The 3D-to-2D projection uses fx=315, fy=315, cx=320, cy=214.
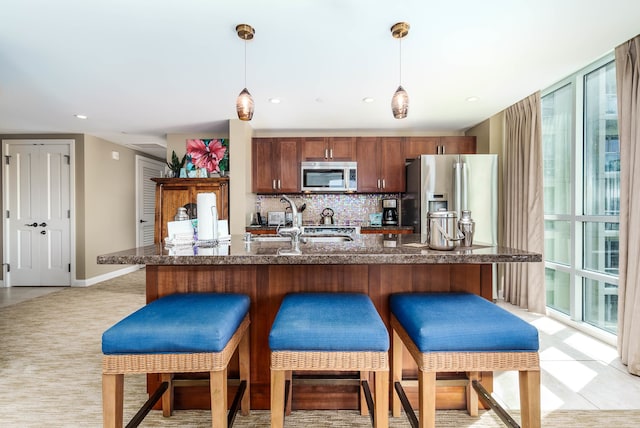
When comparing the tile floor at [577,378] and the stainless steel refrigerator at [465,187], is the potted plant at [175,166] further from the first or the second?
the tile floor at [577,378]

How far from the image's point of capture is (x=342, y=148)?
4.50 m

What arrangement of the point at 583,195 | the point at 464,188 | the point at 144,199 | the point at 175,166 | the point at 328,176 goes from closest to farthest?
the point at 583,195
the point at 464,188
the point at 328,176
the point at 175,166
the point at 144,199

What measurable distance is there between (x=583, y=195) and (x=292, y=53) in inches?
118

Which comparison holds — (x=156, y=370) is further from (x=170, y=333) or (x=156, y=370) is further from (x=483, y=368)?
(x=483, y=368)

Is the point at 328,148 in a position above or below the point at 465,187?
above

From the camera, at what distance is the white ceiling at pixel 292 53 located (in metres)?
1.88

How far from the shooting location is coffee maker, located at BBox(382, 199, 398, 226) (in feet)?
15.2

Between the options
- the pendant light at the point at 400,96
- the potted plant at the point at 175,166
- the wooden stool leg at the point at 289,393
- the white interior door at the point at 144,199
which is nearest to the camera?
the wooden stool leg at the point at 289,393

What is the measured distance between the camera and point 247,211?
14.0 feet

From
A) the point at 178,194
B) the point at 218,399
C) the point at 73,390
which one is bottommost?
the point at 73,390

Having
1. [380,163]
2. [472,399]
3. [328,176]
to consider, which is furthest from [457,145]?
[472,399]

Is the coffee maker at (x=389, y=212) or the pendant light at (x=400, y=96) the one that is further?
the coffee maker at (x=389, y=212)

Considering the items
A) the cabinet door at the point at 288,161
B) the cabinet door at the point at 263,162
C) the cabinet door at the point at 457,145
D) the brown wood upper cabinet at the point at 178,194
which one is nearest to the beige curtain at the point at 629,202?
the cabinet door at the point at 457,145

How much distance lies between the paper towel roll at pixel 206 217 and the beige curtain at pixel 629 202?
111 inches
